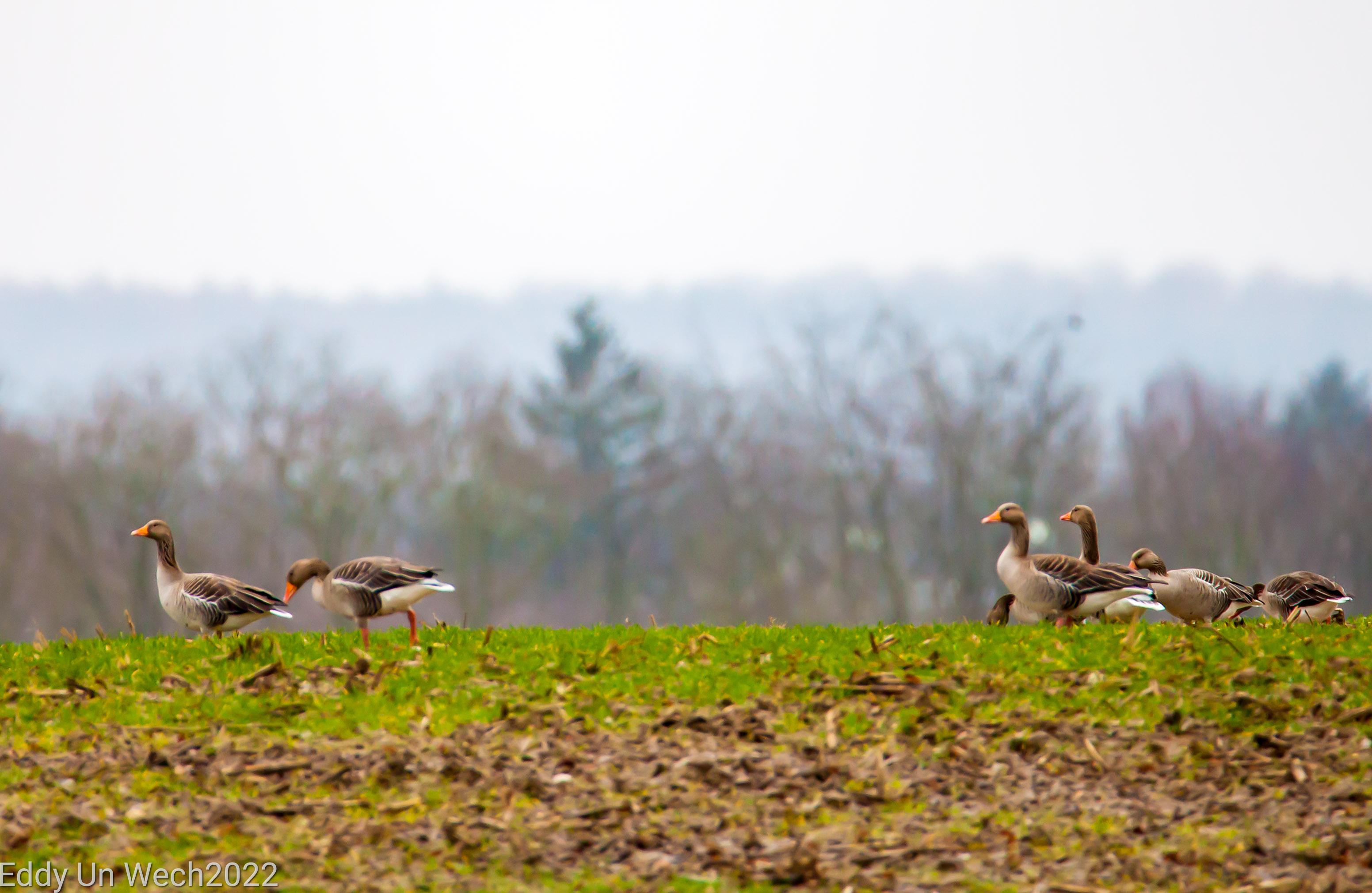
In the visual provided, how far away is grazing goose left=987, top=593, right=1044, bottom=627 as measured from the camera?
1343 centimetres

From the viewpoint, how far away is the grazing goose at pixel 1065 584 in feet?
40.4

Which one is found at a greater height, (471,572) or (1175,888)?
(1175,888)

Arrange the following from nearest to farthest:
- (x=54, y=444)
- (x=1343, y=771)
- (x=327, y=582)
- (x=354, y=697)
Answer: (x=1343, y=771) < (x=354, y=697) < (x=327, y=582) < (x=54, y=444)

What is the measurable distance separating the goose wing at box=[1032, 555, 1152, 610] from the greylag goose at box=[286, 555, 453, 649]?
614cm

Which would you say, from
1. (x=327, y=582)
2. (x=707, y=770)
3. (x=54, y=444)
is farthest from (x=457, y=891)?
(x=54, y=444)

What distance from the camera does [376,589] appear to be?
11.5 metres

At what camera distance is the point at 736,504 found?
41938 mm

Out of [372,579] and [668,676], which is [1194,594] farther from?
[372,579]

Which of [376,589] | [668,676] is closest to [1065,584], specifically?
[668,676]

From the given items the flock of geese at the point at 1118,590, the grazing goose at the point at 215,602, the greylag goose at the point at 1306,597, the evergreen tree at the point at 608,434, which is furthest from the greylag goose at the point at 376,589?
the evergreen tree at the point at 608,434

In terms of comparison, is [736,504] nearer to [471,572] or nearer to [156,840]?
[471,572]

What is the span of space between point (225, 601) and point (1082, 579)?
8.89m

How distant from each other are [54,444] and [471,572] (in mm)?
14051

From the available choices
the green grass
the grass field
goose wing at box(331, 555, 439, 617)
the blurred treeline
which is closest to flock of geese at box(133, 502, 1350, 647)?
goose wing at box(331, 555, 439, 617)
